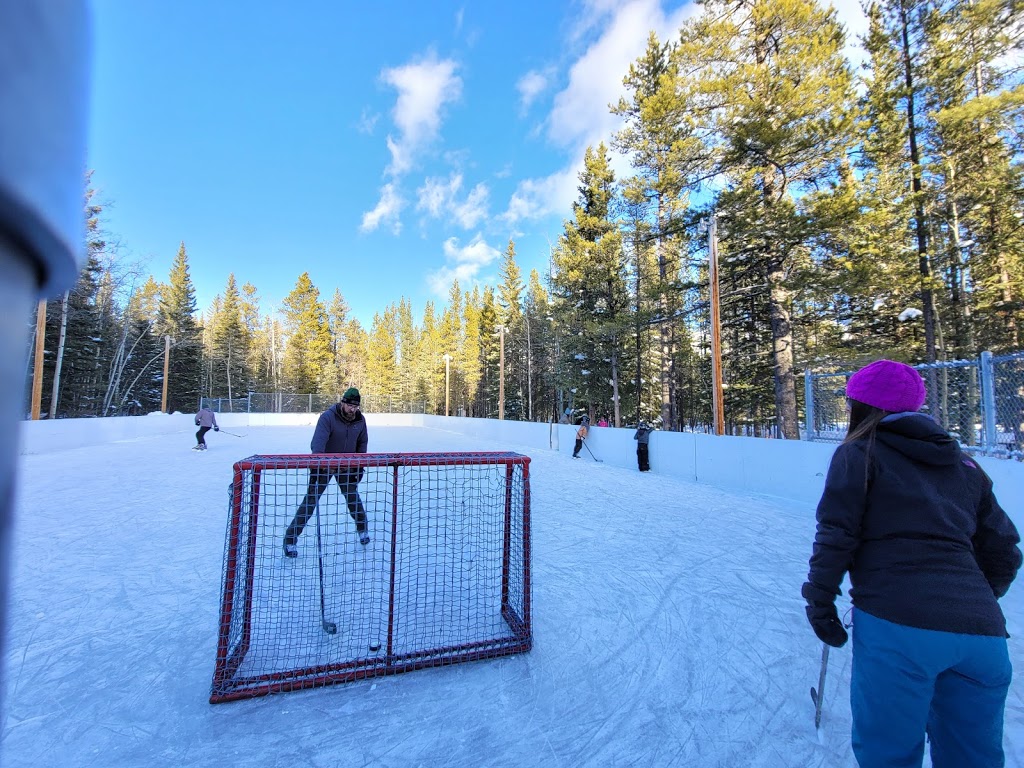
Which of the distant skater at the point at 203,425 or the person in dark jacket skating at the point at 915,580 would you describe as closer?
the person in dark jacket skating at the point at 915,580

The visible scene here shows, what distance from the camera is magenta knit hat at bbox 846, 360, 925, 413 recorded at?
6.27ft

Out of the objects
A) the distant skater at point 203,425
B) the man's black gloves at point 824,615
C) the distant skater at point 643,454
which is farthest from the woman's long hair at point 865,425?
the distant skater at point 203,425

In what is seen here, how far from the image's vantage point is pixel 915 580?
175 centimetres

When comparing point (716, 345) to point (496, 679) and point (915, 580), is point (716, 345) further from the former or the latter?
point (915, 580)

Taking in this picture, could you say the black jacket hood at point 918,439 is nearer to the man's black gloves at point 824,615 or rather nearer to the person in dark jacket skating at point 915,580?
the person in dark jacket skating at point 915,580

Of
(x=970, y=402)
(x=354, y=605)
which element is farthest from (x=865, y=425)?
(x=970, y=402)

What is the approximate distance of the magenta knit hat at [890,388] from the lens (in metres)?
1.91

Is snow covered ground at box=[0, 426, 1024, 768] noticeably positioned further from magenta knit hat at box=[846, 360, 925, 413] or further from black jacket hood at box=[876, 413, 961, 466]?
magenta knit hat at box=[846, 360, 925, 413]

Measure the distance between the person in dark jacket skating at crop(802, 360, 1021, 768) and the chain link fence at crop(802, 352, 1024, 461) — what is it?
11.7 feet

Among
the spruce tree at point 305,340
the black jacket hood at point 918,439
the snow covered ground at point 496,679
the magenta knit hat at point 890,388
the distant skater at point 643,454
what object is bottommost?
the snow covered ground at point 496,679

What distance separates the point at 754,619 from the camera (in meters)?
3.72

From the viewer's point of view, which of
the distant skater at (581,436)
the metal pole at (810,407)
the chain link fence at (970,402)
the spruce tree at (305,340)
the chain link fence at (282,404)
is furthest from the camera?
the spruce tree at (305,340)

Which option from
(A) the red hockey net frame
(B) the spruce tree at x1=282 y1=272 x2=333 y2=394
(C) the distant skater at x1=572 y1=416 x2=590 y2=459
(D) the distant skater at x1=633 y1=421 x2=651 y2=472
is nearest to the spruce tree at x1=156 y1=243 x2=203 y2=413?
(B) the spruce tree at x1=282 y1=272 x2=333 y2=394

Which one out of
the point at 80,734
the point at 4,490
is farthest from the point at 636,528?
the point at 4,490
